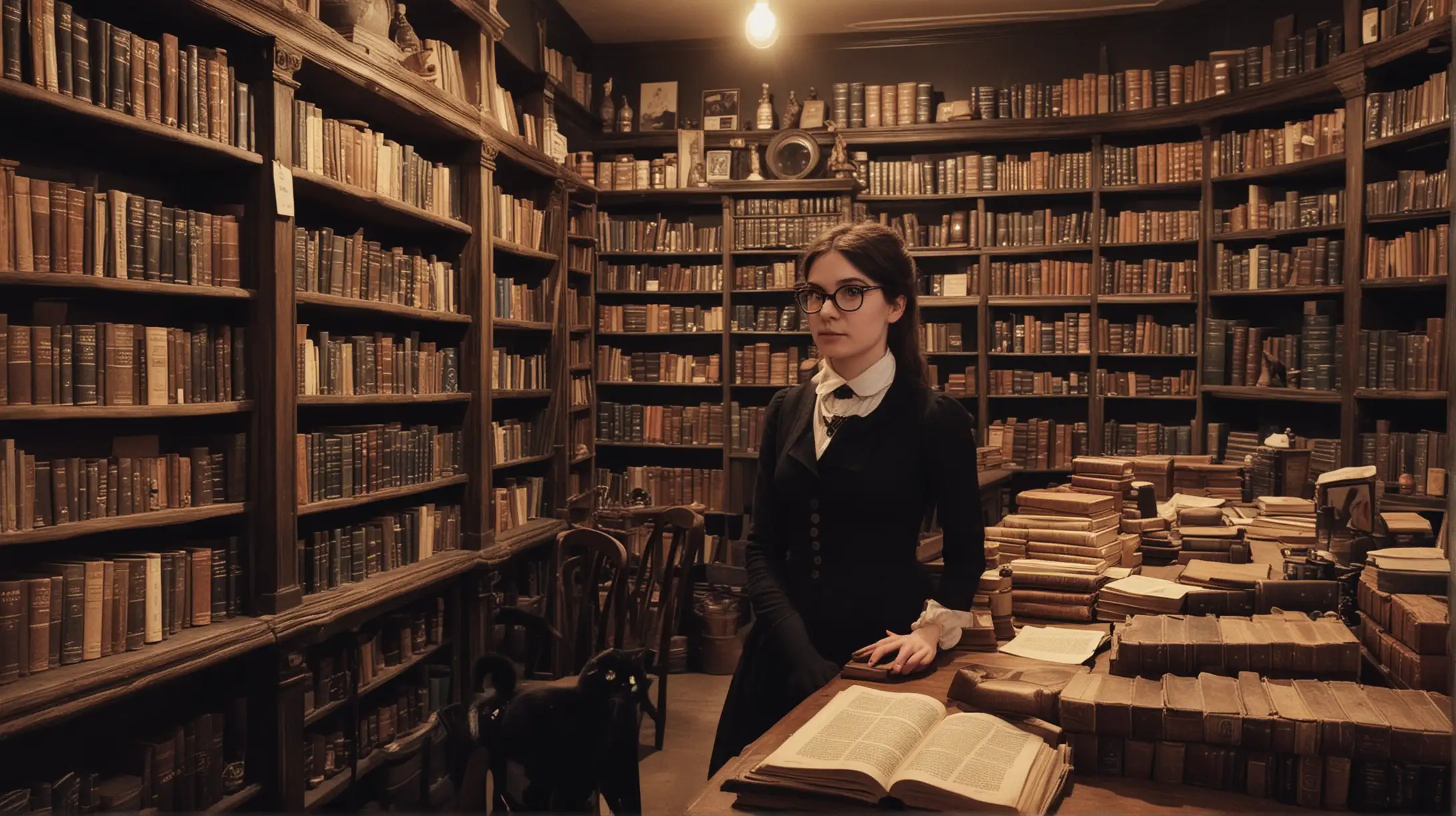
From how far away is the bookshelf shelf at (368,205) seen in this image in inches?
128

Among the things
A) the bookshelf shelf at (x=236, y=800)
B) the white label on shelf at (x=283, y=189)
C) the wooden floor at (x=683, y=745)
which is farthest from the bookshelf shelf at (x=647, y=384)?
the bookshelf shelf at (x=236, y=800)

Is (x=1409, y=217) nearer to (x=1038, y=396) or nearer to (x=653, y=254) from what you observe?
(x=1038, y=396)

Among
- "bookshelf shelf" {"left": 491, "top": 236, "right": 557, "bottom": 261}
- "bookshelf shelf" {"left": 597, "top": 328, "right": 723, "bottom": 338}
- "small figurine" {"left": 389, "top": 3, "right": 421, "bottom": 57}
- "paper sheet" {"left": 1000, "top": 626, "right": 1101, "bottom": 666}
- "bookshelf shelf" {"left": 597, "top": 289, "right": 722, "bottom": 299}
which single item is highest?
"small figurine" {"left": 389, "top": 3, "right": 421, "bottom": 57}

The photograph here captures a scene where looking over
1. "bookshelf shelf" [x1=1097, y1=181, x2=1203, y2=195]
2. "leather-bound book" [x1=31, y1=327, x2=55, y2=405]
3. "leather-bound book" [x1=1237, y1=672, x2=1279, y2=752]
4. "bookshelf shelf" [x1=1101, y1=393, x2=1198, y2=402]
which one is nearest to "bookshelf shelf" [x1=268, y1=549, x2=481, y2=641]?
"leather-bound book" [x1=31, y1=327, x2=55, y2=405]

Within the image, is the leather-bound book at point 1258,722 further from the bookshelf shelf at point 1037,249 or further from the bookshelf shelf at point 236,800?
the bookshelf shelf at point 1037,249

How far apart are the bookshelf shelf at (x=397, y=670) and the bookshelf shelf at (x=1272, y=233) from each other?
4.99 metres

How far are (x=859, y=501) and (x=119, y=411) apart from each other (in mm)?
1955

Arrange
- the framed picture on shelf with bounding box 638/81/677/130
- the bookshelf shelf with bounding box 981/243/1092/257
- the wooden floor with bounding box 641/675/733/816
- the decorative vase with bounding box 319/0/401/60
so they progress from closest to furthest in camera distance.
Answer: the decorative vase with bounding box 319/0/401/60 < the wooden floor with bounding box 641/675/733/816 < the bookshelf shelf with bounding box 981/243/1092/257 < the framed picture on shelf with bounding box 638/81/677/130

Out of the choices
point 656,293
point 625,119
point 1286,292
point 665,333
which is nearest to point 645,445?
point 665,333

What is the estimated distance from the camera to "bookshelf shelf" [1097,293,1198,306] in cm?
617

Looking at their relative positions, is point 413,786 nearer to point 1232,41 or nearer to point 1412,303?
point 1412,303

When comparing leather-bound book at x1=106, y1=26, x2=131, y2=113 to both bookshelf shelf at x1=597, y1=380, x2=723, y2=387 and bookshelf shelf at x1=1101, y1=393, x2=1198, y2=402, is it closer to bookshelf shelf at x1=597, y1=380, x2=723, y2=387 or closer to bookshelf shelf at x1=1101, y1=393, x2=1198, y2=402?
bookshelf shelf at x1=597, y1=380, x2=723, y2=387

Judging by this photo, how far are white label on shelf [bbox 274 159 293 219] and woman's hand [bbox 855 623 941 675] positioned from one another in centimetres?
229

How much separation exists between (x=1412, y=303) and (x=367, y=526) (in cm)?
530
